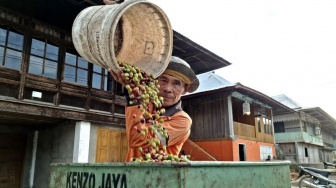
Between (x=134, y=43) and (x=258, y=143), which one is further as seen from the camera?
(x=258, y=143)

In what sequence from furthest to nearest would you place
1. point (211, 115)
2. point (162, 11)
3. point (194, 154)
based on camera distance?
point (211, 115) < point (194, 154) < point (162, 11)

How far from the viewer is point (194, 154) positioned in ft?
38.0

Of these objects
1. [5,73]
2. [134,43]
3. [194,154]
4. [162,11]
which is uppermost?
[5,73]

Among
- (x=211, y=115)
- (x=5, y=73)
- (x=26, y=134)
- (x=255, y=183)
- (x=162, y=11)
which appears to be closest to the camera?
(x=255, y=183)

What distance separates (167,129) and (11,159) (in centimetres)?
793

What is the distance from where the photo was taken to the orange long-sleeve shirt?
2.56m

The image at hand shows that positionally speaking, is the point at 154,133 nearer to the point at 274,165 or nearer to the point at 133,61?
the point at 133,61

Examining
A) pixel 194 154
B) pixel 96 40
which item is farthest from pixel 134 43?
pixel 194 154

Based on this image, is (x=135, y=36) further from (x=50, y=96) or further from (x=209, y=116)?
(x=209, y=116)

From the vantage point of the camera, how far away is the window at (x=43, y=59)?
7012 millimetres

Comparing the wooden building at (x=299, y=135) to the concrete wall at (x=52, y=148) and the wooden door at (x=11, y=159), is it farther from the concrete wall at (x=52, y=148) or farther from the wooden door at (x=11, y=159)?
the wooden door at (x=11, y=159)

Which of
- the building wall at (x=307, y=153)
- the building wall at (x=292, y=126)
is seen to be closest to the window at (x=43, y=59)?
the building wall at (x=307, y=153)

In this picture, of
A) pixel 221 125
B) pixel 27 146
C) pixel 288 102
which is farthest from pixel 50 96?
pixel 288 102

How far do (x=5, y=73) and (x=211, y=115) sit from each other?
885 centimetres
